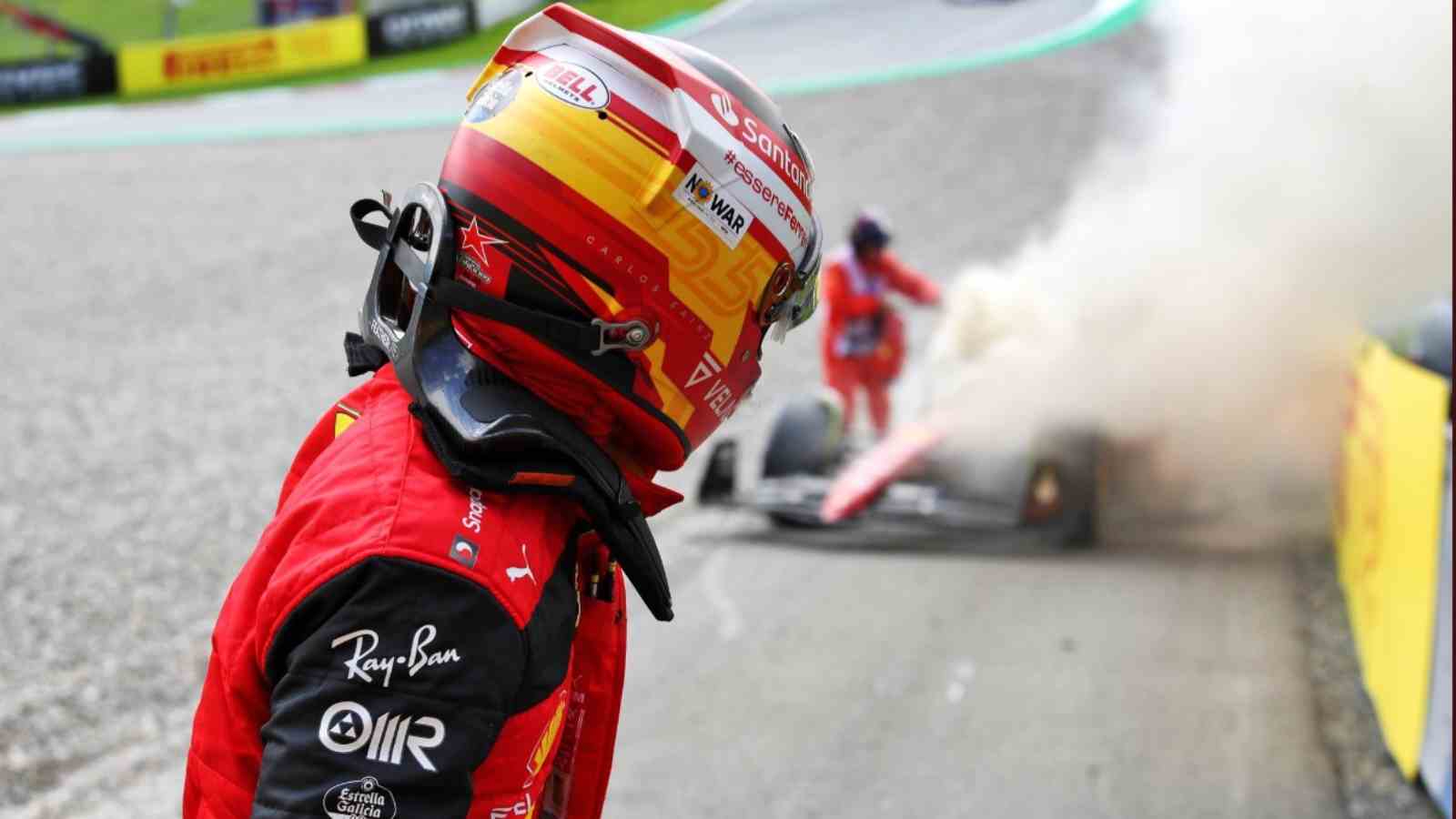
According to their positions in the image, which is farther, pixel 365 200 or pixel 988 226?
pixel 988 226

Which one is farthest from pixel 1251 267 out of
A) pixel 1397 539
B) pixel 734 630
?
pixel 734 630

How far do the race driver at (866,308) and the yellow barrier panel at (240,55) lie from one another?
56.3 feet

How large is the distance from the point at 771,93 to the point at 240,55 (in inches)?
348

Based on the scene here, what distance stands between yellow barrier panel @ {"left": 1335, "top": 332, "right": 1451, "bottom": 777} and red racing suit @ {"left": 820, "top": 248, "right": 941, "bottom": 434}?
4114 millimetres

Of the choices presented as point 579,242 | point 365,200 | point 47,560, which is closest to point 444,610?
point 579,242

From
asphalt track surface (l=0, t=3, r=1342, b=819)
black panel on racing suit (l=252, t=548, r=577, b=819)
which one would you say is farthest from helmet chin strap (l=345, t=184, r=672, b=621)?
asphalt track surface (l=0, t=3, r=1342, b=819)

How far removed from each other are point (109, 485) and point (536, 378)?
729 cm

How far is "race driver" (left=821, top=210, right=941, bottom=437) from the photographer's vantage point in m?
10.9

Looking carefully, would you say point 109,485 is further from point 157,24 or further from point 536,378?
point 157,24

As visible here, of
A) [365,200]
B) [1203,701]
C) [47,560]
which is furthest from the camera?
[47,560]

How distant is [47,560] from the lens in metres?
7.09

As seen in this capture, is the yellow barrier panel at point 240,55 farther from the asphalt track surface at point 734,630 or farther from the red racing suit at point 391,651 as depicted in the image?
the red racing suit at point 391,651

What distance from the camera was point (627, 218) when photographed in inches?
69.0

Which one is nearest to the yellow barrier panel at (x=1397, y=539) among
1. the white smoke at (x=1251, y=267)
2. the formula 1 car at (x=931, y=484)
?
the formula 1 car at (x=931, y=484)
